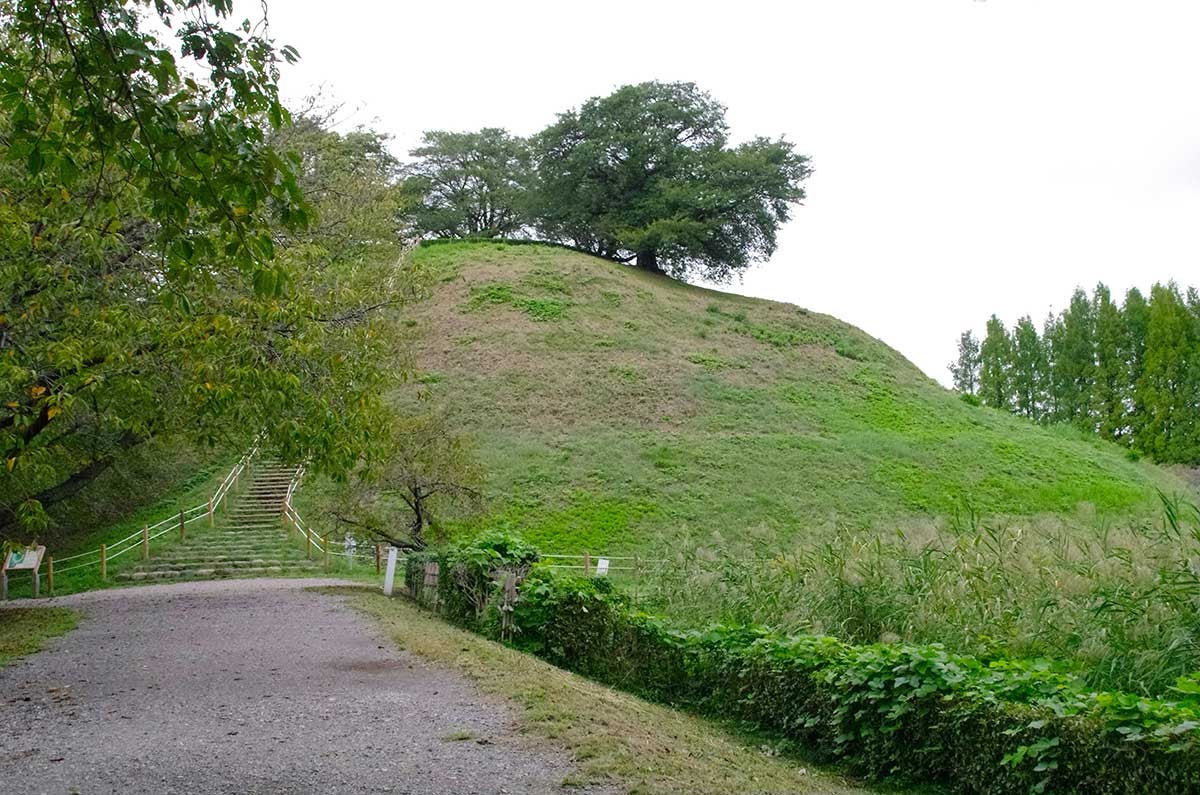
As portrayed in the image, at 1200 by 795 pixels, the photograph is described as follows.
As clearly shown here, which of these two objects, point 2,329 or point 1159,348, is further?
point 1159,348

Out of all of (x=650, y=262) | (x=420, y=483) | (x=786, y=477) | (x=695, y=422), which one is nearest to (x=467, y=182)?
(x=650, y=262)

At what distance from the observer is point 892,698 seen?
20.2 ft

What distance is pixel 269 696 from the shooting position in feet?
24.9

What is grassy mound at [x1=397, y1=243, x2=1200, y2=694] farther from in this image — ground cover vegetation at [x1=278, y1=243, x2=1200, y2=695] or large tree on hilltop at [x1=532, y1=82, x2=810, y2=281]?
large tree on hilltop at [x1=532, y1=82, x2=810, y2=281]

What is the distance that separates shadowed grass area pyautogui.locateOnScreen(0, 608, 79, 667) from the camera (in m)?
10.4

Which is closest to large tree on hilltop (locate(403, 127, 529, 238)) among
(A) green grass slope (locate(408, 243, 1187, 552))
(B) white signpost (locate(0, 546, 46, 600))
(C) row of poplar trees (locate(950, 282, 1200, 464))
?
(A) green grass slope (locate(408, 243, 1187, 552))

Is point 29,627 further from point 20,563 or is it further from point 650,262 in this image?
point 650,262

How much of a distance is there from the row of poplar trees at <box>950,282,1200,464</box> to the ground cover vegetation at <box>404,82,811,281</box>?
→ 1476cm

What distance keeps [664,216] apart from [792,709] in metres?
44.2

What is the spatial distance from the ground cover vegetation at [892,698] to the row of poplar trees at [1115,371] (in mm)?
41165

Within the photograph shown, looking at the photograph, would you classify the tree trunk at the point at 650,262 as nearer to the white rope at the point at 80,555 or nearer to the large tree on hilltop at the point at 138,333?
the white rope at the point at 80,555

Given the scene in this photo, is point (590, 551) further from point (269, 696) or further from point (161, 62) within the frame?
point (161, 62)

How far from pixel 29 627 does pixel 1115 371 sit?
50.5m

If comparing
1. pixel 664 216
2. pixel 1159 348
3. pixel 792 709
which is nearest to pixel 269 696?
pixel 792 709
